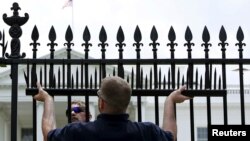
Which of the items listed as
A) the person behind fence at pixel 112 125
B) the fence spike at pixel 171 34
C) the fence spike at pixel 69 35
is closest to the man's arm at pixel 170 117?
the person behind fence at pixel 112 125

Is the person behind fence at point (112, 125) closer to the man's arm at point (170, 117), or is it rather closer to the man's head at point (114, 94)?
the man's head at point (114, 94)

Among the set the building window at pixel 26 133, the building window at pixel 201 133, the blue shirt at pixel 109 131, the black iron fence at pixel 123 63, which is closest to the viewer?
the blue shirt at pixel 109 131

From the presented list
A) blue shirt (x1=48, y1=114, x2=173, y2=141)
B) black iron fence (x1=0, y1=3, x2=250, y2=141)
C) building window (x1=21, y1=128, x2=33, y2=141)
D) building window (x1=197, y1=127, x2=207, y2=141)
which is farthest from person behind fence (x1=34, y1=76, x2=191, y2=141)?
building window (x1=21, y1=128, x2=33, y2=141)

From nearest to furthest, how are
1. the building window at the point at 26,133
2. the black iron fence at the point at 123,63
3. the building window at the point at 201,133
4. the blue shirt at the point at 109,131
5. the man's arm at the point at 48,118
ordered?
the blue shirt at the point at 109,131 < the man's arm at the point at 48,118 < the black iron fence at the point at 123,63 < the building window at the point at 201,133 < the building window at the point at 26,133

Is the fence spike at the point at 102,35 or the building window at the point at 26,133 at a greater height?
the fence spike at the point at 102,35

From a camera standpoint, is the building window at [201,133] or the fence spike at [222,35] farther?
the building window at [201,133]

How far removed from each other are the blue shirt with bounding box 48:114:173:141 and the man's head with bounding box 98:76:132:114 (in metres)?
0.06

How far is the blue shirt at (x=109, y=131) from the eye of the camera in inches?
166

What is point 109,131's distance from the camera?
13.9 feet

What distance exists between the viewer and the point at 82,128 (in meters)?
4.27

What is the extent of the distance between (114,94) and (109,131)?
258 millimetres

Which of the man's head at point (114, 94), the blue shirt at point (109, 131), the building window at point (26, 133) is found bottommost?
the building window at point (26, 133)

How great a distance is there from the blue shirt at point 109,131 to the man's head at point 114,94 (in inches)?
2.3

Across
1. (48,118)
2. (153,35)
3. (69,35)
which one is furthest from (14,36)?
(48,118)
